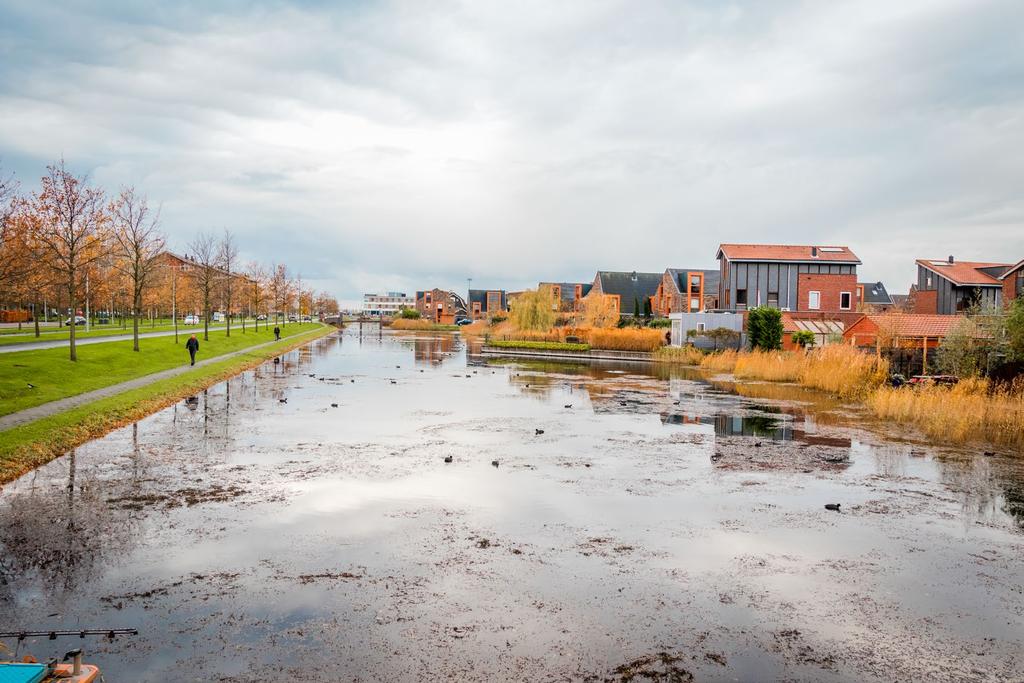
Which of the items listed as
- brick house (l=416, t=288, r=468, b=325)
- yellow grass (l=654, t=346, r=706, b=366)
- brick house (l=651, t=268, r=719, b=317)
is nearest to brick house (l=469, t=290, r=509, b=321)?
brick house (l=416, t=288, r=468, b=325)

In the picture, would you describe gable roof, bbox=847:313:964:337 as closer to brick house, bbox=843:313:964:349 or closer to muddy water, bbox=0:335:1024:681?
brick house, bbox=843:313:964:349

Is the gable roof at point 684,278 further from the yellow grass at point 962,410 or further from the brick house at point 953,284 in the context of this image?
the yellow grass at point 962,410

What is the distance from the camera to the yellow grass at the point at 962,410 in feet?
65.0

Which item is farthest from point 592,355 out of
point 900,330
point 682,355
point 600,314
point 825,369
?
point 825,369

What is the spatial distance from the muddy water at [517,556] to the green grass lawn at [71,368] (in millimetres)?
5178

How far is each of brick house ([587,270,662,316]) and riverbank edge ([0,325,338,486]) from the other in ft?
236

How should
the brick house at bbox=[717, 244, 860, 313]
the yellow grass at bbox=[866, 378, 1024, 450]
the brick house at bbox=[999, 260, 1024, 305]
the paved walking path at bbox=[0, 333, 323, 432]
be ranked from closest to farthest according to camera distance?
1. the paved walking path at bbox=[0, 333, 323, 432]
2. the yellow grass at bbox=[866, 378, 1024, 450]
3. the brick house at bbox=[999, 260, 1024, 305]
4. the brick house at bbox=[717, 244, 860, 313]

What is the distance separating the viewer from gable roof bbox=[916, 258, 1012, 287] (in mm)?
53453

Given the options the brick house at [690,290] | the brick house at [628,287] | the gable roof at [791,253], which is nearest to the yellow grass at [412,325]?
the brick house at [628,287]

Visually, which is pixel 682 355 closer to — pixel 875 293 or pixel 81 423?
pixel 81 423

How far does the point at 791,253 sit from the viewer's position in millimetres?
60812

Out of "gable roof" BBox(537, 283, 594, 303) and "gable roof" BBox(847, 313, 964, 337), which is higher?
"gable roof" BBox(537, 283, 594, 303)

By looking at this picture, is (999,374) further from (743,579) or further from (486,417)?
(743,579)

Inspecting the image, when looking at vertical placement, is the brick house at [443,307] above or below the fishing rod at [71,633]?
above
